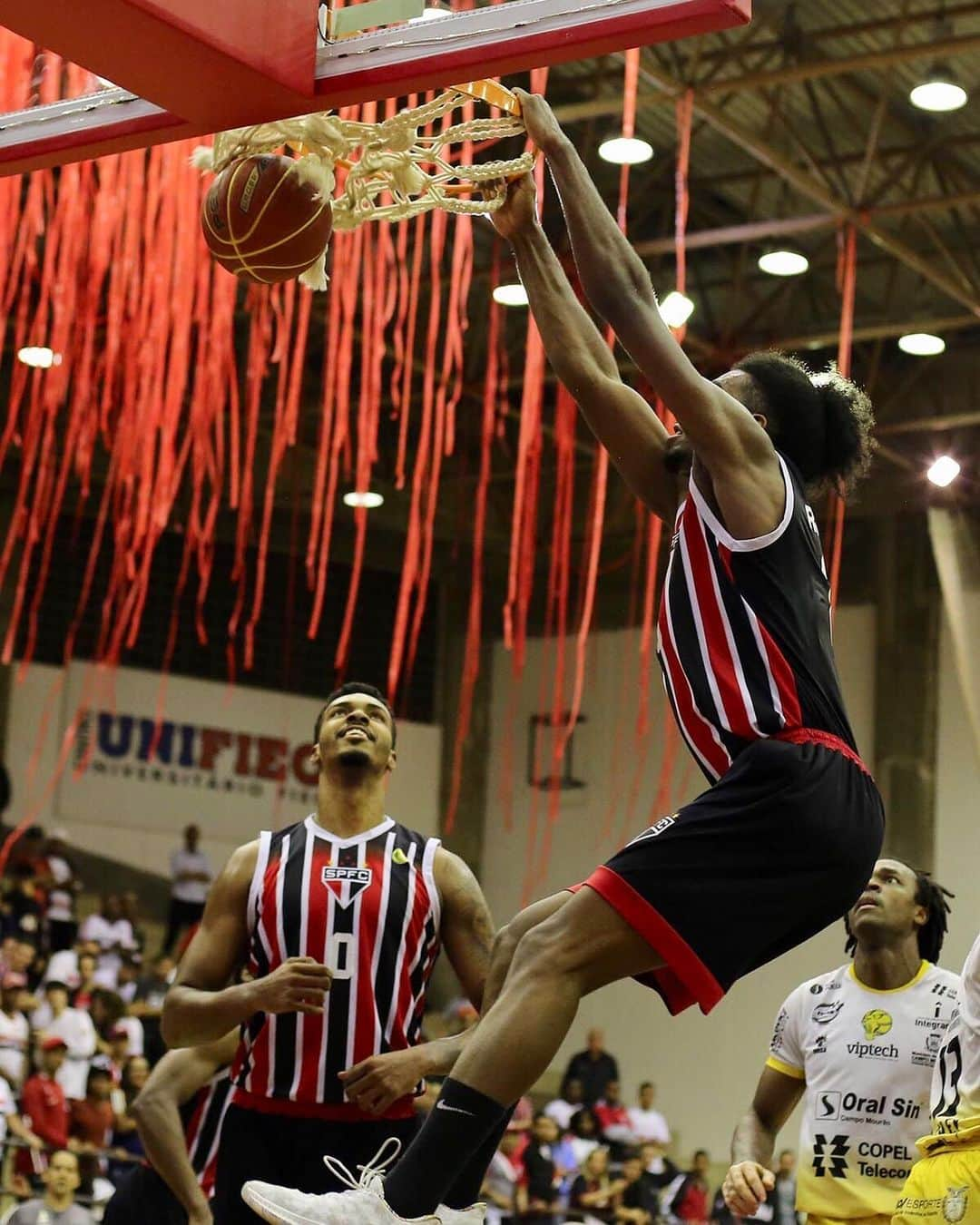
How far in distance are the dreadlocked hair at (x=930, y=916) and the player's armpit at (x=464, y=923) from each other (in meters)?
1.25

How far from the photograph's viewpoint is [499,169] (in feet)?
13.6

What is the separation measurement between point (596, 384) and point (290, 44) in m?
0.89

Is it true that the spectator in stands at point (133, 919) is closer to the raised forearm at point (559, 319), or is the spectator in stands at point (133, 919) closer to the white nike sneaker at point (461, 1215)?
the raised forearm at point (559, 319)

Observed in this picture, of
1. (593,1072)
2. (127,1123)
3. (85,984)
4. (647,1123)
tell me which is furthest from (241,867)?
(593,1072)

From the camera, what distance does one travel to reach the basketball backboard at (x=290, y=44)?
3645 mm

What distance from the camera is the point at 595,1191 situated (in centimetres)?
1422

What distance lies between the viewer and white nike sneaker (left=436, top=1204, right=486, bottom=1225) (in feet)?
10.9

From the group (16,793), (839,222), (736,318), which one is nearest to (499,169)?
(839,222)

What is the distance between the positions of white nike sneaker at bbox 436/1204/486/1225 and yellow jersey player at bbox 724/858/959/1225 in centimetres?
169

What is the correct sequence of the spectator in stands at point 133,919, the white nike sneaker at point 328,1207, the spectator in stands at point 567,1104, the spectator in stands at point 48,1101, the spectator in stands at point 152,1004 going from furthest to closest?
the spectator in stands at point 133,919
the spectator in stands at point 567,1104
the spectator in stands at point 152,1004
the spectator in stands at point 48,1101
the white nike sneaker at point 328,1207

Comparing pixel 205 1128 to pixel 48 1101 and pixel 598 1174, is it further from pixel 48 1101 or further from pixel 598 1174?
pixel 598 1174

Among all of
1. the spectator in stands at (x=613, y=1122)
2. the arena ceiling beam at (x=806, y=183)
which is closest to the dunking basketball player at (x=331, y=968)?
the arena ceiling beam at (x=806, y=183)

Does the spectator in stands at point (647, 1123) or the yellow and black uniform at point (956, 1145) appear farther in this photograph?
the spectator in stands at point (647, 1123)

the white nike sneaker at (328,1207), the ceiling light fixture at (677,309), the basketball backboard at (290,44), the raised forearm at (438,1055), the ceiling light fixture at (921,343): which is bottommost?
the white nike sneaker at (328,1207)
